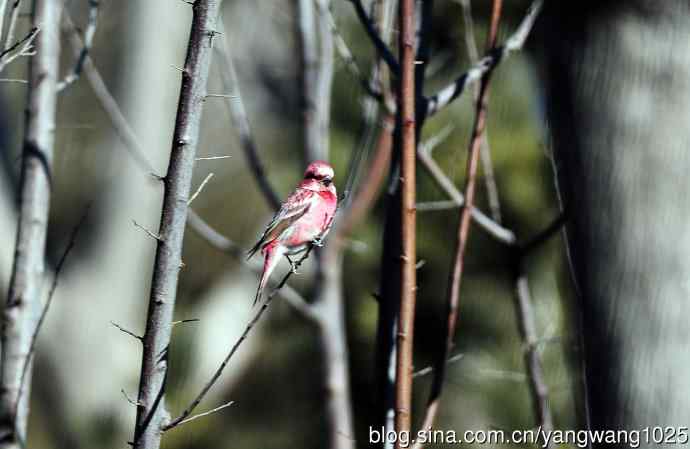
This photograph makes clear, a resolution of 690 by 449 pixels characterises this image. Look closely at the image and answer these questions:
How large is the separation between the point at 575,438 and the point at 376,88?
3.42 feet

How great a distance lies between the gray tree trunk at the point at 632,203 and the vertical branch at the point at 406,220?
37cm

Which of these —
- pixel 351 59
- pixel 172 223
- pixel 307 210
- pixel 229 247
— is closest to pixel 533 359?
pixel 307 210

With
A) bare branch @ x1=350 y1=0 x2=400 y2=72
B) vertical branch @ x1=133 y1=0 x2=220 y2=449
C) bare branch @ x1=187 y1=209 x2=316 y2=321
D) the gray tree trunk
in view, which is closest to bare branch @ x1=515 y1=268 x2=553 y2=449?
the gray tree trunk

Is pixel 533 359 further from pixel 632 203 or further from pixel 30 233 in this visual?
pixel 30 233

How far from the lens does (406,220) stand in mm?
1550

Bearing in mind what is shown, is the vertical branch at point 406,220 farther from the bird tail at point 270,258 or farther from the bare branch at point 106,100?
the bare branch at point 106,100

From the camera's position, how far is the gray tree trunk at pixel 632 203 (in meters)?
1.60

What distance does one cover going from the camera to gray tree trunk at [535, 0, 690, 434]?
1597mm

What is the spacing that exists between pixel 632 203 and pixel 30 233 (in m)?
1.29

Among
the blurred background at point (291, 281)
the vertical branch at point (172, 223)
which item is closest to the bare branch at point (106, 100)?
the blurred background at point (291, 281)

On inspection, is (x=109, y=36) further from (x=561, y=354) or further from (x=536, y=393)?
(x=536, y=393)

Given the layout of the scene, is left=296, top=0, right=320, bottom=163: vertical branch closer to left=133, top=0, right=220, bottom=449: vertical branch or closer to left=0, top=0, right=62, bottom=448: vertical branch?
left=0, top=0, right=62, bottom=448: vertical branch

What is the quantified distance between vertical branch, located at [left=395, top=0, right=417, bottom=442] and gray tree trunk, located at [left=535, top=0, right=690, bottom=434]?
0.37 m

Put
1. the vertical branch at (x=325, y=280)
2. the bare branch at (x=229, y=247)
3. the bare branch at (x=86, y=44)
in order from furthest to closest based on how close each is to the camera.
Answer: the vertical branch at (x=325, y=280)
the bare branch at (x=229, y=247)
the bare branch at (x=86, y=44)
